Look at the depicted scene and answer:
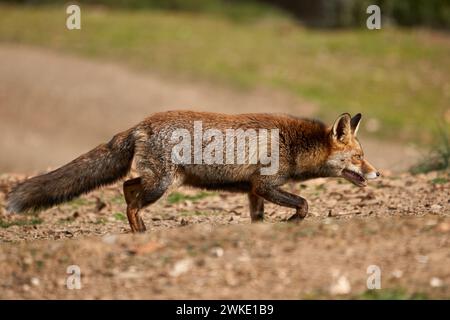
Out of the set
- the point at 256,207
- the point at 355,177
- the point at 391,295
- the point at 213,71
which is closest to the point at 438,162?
the point at 355,177

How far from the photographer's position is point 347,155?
8.52 m

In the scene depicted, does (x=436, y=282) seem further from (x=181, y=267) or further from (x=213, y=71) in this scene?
(x=213, y=71)

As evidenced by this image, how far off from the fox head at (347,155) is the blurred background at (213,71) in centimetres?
607

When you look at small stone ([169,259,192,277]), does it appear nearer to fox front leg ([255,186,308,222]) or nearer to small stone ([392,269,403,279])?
small stone ([392,269,403,279])

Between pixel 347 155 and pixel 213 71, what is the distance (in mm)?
11706

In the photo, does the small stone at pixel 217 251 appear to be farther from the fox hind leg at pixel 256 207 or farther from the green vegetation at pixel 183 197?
the green vegetation at pixel 183 197

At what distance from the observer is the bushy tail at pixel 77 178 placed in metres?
7.75

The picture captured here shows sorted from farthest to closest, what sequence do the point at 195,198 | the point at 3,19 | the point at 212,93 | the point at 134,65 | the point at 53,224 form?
the point at 3,19
the point at 134,65
the point at 212,93
the point at 195,198
the point at 53,224

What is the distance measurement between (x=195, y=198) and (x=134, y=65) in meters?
11.0

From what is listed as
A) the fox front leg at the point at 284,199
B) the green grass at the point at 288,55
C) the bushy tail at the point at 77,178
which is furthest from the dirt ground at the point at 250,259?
the green grass at the point at 288,55

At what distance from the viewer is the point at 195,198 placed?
9.93 m

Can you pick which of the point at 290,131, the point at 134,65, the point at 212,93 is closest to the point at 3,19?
the point at 134,65

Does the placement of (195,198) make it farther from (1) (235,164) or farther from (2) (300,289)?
(2) (300,289)

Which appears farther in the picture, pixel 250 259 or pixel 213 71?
pixel 213 71
